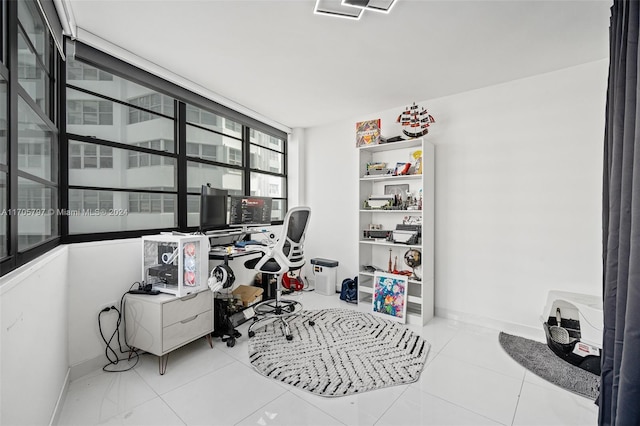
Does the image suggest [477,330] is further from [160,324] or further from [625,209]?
[160,324]

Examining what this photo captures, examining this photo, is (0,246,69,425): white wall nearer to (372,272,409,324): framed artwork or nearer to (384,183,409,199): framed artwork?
(372,272,409,324): framed artwork

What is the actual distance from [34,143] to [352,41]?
7.32ft

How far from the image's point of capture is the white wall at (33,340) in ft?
3.33

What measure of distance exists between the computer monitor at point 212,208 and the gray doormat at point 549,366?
10.1 ft

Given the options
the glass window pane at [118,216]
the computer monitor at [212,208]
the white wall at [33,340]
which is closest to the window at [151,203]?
the glass window pane at [118,216]

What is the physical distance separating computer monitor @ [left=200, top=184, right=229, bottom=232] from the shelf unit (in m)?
1.71

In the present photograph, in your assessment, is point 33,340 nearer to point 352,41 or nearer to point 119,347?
point 119,347

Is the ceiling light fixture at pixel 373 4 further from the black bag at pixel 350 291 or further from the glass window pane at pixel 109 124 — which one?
the black bag at pixel 350 291

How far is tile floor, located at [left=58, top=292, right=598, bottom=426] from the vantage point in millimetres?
1697

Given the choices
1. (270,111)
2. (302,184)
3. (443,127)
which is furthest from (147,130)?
(443,127)

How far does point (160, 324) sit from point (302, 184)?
2923mm

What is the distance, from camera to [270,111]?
12.6 feet

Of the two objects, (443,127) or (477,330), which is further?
(443,127)

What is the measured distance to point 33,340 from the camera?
1.29m
